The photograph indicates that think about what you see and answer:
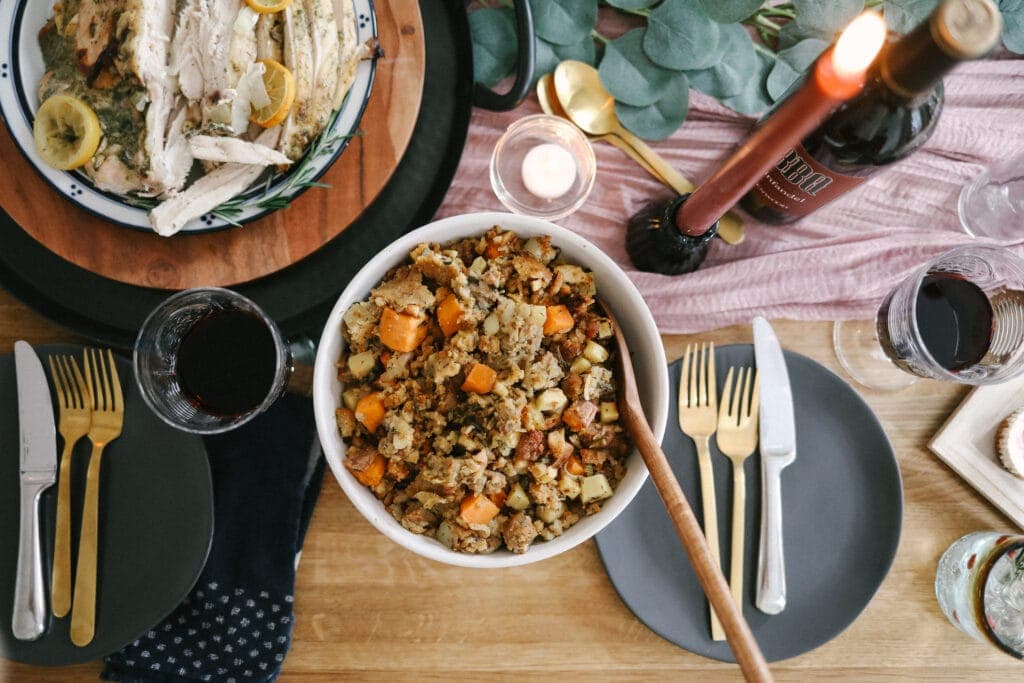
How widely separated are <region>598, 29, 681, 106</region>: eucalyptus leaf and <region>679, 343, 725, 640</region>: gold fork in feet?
1.60

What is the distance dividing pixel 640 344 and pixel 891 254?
66 centimetres

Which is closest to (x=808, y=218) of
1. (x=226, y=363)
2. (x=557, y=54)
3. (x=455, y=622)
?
(x=557, y=54)

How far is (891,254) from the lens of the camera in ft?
4.63

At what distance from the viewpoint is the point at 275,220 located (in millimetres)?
1215

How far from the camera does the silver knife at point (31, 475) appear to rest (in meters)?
1.21

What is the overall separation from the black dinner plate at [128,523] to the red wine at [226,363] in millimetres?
77

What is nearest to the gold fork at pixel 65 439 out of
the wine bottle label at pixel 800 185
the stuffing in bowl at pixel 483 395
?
the stuffing in bowl at pixel 483 395

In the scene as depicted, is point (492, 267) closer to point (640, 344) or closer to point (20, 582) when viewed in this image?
point (640, 344)

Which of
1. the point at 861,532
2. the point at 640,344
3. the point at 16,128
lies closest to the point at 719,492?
A: the point at 861,532

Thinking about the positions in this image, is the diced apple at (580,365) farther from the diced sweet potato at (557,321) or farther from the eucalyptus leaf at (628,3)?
the eucalyptus leaf at (628,3)

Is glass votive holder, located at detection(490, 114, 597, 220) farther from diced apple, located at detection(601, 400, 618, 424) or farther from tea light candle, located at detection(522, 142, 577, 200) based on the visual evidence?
diced apple, located at detection(601, 400, 618, 424)

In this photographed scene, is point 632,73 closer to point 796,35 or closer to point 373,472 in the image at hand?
point 796,35

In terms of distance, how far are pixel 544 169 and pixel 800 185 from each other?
0.46 meters

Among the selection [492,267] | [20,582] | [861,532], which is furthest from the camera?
[861,532]
